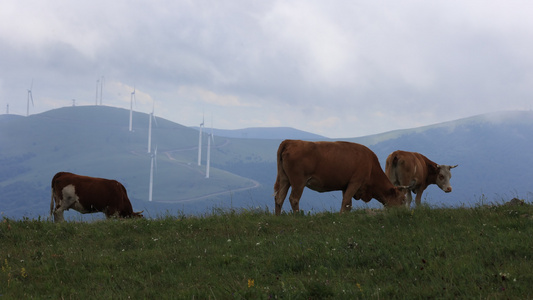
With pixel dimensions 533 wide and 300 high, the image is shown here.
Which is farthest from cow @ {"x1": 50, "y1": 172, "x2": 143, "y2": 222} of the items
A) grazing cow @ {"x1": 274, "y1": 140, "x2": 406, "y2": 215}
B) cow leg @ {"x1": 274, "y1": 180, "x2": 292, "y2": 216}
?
grazing cow @ {"x1": 274, "y1": 140, "x2": 406, "y2": 215}

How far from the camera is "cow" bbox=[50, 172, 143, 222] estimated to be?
733 inches

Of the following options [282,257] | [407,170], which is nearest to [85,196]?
[282,257]

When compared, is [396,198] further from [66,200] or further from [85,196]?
[66,200]

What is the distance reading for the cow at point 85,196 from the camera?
61.1ft

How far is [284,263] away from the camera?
940 cm

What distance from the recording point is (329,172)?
1603cm

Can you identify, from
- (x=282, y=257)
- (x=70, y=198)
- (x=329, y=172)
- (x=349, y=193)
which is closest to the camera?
(x=282, y=257)

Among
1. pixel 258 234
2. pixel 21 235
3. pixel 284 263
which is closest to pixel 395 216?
pixel 258 234

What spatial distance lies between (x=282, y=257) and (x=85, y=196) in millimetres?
11207

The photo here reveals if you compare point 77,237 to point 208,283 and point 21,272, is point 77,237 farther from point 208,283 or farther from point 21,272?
point 208,283

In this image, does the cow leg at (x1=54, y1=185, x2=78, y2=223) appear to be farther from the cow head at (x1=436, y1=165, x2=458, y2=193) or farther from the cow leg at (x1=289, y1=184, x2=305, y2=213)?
the cow head at (x1=436, y1=165, x2=458, y2=193)

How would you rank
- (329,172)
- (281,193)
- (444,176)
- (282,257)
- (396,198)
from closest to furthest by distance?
(282,257) < (329,172) < (281,193) < (396,198) < (444,176)

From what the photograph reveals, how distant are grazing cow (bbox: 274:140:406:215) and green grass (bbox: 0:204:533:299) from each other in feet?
6.71

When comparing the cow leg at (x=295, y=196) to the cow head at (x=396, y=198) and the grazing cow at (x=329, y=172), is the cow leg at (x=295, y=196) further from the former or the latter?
the cow head at (x=396, y=198)
